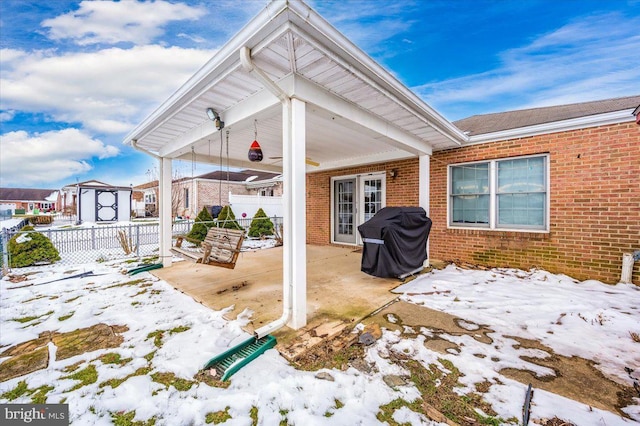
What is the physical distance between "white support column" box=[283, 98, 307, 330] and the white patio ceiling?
1.06 ft

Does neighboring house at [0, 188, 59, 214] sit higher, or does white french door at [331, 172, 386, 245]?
neighboring house at [0, 188, 59, 214]

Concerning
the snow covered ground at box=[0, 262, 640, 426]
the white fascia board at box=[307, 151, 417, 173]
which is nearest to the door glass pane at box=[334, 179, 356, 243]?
the white fascia board at box=[307, 151, 417, 173]

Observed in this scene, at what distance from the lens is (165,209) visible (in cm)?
582

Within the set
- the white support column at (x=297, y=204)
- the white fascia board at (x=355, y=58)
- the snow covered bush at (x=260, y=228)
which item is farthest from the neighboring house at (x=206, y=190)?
the white support column at (x=297, y=204)

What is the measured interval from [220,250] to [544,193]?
632 centimetres

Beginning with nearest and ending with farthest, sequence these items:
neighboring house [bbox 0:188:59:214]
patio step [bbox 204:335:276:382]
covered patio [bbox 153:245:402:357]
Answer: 1. patio step [bbox 204:335:276:382]
2. covered patio [bbox 153:245:402:357]
3. neighboring house [bbox 0:188:59:214]

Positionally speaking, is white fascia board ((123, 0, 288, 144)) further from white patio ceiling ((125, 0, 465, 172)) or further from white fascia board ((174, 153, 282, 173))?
white fascia board ((174, 153, 282, 173))

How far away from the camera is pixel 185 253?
443 centimetres

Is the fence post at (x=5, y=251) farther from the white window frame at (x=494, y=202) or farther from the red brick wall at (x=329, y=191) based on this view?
the white window frame at (x=494, y=202)

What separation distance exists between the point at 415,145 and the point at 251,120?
11.2 feet

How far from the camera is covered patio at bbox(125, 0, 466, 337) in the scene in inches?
91.5

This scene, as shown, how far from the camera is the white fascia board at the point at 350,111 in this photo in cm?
286

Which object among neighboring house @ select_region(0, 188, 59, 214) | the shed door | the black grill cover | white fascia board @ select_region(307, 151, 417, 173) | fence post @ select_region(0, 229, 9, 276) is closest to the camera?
the black grill cover

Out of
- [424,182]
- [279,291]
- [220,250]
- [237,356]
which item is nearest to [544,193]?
[424,182]
